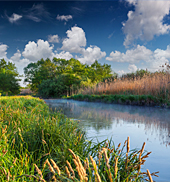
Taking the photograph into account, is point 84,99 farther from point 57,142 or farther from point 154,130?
point 57,142

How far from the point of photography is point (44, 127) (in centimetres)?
214

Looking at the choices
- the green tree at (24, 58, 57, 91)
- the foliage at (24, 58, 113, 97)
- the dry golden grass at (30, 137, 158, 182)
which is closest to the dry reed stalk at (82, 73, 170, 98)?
the dry golden grass at (30, 137, 158, 182)

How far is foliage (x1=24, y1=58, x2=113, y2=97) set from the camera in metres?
25.5

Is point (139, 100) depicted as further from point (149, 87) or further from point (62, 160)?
→ point (62, 160)

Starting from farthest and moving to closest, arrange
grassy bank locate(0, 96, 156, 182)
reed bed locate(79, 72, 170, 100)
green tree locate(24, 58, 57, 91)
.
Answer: green tree locate(24, 58, 57, 91) → reed bed locate(79, 72, 170, 100) → grassy bank locate(0, 96, 156, 182)

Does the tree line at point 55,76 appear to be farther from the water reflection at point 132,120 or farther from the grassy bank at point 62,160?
the grassy bank at point 62,160

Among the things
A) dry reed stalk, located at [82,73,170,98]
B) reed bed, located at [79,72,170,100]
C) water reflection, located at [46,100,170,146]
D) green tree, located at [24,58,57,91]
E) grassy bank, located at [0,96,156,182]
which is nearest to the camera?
grassy bank, located at [0,96,156,182]

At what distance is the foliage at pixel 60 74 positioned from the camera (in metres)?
25.5

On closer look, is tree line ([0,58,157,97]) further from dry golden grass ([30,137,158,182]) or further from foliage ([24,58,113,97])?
dry golden grass ([30,137,158,182])

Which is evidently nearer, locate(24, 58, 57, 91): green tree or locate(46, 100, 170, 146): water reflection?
locate(46, 100, 170, 146): water reflection

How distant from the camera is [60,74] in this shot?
30016 mm

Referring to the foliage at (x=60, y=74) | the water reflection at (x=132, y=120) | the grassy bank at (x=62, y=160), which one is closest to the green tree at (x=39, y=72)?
the foliage at (x=60, y=74)

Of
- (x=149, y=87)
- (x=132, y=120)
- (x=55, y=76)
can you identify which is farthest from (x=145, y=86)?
(x=55, y=76)

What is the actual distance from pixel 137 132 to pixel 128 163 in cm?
192
